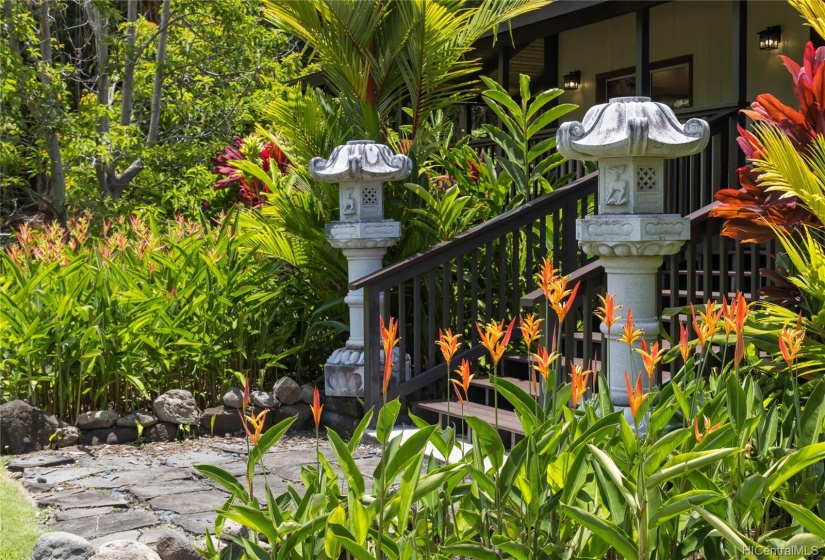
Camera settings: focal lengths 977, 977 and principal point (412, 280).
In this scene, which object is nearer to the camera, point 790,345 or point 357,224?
point 790,345

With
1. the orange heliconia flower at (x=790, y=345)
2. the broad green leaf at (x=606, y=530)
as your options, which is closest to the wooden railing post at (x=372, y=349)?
the orange heliconia flower at (x=790, y=345)

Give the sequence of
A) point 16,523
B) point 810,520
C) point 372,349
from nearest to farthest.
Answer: point 810,520, point 16,523, point 372,349

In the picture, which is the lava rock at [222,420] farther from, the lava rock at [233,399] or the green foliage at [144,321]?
the green foliage at [144,321]

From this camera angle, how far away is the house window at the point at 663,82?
11352 millimetres

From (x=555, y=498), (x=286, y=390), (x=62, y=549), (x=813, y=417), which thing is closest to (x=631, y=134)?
(x=813, y=417)

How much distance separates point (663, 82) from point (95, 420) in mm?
8200

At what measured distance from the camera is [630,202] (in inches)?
177

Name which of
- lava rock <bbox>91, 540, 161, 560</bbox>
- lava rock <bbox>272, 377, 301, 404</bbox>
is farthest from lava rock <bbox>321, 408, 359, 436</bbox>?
lava rock <bbox>91, 540, 161, 560</bbox>

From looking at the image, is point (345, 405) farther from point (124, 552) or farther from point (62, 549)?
point (124, 552)

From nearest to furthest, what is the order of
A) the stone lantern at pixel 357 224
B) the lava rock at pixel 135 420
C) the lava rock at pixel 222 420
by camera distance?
1. the lava rock at pixel 135 420
2. the stone lantern at pixel 357 224
3. the lava rock at pixel 222 420

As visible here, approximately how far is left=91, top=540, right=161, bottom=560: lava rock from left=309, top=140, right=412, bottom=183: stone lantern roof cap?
3492mm

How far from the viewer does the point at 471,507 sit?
Answer: 2.74 metres

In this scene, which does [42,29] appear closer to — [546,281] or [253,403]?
[253,403]

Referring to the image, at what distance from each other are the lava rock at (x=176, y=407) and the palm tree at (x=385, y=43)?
91.9 inches
